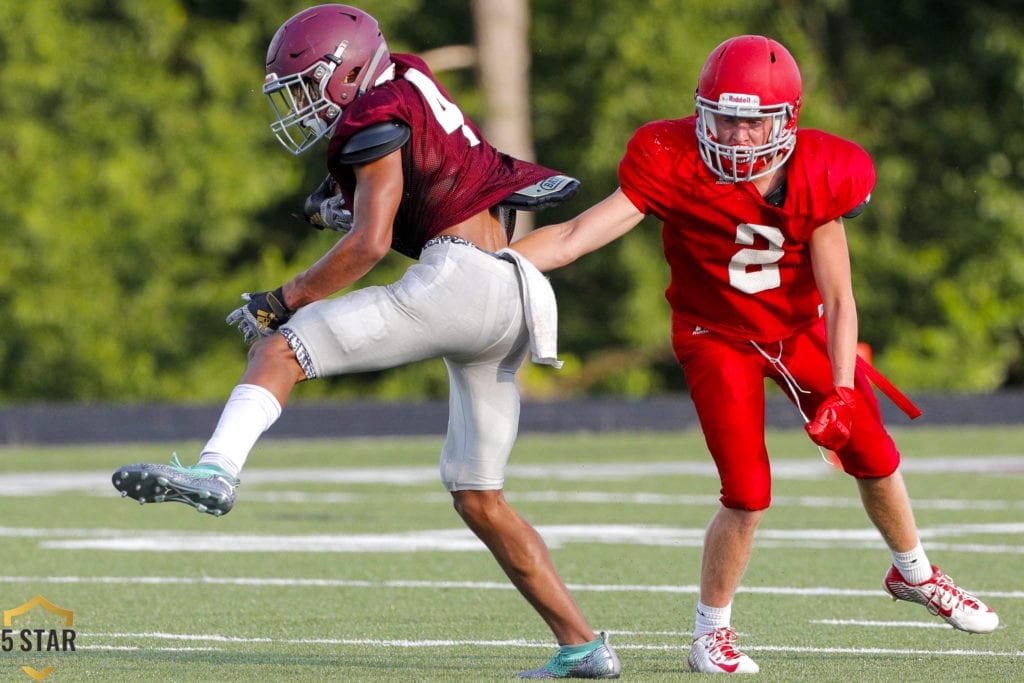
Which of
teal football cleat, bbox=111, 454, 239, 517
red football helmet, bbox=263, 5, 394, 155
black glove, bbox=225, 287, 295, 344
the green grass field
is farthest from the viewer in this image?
the green grass field

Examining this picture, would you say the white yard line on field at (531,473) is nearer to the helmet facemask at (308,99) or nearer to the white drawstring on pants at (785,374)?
the white drawstring on pants at (785,374)

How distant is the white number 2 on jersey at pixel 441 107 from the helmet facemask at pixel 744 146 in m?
0.70

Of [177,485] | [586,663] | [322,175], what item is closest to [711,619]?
[586,663]

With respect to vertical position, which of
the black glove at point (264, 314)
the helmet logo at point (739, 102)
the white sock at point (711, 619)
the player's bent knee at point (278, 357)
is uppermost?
the helmet logo at point (739, 102)

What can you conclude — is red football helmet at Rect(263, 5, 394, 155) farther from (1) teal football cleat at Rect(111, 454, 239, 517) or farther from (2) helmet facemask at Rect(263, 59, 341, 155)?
(1) teal football cleat at Rect(111, 454, 239, 517)

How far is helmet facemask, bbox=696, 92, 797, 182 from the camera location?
5.52 meters

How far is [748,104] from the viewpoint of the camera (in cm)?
552

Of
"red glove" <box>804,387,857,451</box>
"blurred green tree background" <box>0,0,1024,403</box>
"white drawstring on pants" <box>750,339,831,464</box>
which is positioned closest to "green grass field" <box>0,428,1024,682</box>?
"red glove" <box>804,387,857,451</box>

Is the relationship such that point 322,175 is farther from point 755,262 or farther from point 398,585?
point 755,262

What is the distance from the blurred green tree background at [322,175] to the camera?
22.8 meters

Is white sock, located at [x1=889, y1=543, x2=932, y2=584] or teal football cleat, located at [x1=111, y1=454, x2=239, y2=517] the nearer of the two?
teal football cleat, located at [x1=111, y1=454, x2=239, y2=517]

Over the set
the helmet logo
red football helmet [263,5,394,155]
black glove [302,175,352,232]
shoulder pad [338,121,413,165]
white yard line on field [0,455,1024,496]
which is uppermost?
red football helmet [263,5,394,155]

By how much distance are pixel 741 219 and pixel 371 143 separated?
1275 mm

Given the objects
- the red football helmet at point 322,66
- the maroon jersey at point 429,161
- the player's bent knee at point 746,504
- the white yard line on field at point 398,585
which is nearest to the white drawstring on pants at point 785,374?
the player's bent knee at point 746,504
